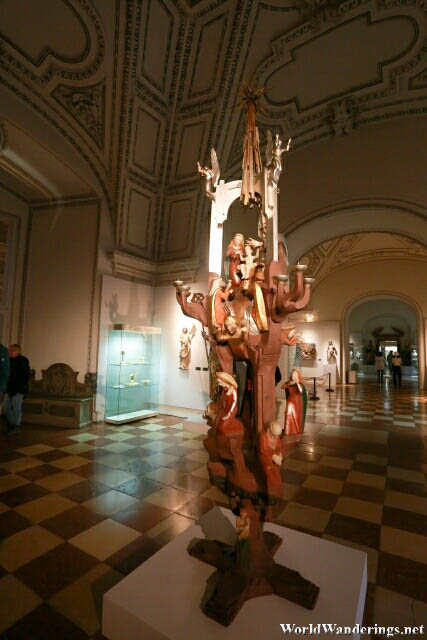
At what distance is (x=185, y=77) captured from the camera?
245 inches

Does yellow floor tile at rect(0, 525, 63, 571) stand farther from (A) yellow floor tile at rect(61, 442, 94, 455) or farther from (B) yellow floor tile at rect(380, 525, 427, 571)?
(B) yellow floor tile at rect(380, 525, 427, 571)

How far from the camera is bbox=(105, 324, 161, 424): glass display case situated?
665cm

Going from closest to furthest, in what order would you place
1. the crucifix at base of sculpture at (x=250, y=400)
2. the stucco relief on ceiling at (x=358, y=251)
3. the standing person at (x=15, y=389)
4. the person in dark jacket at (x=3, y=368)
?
the crucifix at base of sculpture at (x=250, y=400), the person in dark jacket at (x=3, y=368), the standing person at (x=15, y=389), the stucco relief on ceiling at (x=358, y=251)

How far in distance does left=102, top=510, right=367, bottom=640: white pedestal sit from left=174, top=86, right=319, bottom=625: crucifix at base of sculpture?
5 centimetres

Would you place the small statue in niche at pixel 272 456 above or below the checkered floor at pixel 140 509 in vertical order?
→ above

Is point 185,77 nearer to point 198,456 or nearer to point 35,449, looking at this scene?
point 198,456

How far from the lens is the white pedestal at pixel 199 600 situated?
1463 mm

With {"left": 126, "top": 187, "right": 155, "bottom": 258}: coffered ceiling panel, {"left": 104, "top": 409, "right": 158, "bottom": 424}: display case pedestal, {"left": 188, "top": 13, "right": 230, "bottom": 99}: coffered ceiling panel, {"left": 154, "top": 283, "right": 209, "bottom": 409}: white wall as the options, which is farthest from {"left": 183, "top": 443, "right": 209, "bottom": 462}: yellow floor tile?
{"left": 188, "top": 13, "right": 230, "bottom": 99}: coffered ceiling panel

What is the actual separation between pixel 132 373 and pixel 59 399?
1.52 meters

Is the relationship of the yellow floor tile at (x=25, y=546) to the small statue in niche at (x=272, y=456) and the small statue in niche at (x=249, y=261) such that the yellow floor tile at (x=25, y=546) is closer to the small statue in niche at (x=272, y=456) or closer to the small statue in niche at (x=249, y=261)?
the small statue in niche at (x=272, y=456)

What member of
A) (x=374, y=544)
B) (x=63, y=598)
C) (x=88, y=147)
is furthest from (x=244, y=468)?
(x=88, y=147)

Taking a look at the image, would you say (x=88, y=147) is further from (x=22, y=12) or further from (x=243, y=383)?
(x=243, y=383)

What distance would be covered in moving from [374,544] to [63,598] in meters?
2.27

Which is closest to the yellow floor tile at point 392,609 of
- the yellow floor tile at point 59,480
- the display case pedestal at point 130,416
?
the yellow floor tile at point 59,480
